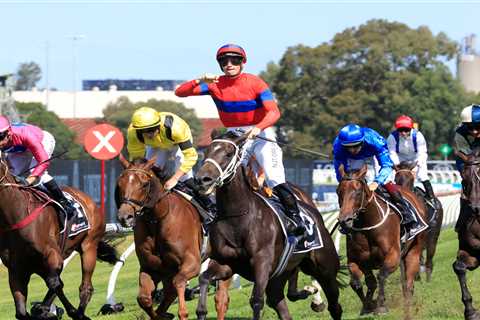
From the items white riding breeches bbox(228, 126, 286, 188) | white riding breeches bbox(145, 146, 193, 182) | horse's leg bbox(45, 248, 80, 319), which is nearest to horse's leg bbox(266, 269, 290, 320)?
white riding breeches bbox(228, 126, 286, 188)

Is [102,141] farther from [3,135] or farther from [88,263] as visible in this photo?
[3,135]

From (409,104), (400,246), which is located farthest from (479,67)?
(400,246)

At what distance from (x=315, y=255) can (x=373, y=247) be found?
1918 mm

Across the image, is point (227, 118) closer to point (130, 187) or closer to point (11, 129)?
point (130, 187)

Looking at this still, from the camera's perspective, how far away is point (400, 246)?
534 inches

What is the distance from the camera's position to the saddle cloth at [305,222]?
1066 centimetres

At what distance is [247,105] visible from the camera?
10.8 metres

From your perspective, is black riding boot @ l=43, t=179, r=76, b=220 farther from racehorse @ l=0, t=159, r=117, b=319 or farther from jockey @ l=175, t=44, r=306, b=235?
jockey @ l=175, t=44, r=306, b=235

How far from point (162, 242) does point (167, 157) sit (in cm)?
108

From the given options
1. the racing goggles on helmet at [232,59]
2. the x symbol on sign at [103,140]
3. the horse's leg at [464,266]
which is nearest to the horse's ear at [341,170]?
the horse's leg at [464,266]

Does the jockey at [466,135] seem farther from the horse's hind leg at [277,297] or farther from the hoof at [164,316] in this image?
the hoof at [164,316]

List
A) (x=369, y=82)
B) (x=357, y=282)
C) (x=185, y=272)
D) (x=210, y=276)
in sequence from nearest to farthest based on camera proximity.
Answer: (x=210, y=276), (x=185, y=272), (x=357, y=282), (x=369, y=82)

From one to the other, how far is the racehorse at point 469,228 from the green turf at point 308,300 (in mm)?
560

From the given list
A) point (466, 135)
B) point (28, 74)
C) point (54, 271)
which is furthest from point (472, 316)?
point (28, 74)
